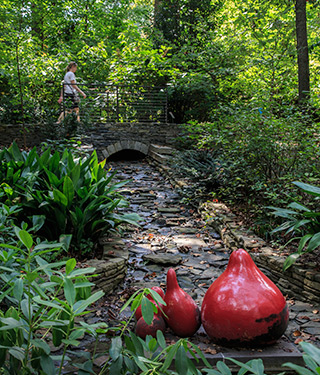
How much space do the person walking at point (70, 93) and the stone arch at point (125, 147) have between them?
1449 mm

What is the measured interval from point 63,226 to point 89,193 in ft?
1.44

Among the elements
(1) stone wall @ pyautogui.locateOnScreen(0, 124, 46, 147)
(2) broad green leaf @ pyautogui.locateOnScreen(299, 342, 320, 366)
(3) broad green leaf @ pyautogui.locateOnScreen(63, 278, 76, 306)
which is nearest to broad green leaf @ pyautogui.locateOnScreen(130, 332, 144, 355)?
(3) broad green leaf @ pyautogui.locateOnScreen(63, 278, 76, 306)

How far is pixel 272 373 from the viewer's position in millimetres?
2375

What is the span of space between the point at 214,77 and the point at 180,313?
36.2 feet

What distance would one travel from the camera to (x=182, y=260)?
4.64 m

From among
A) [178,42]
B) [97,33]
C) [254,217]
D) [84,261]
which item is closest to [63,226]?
[84,261]

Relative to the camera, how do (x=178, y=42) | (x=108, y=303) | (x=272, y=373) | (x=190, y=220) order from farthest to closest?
(x=178, y=42)
(x=190, y=220)
(x=108, y=303)
(x=272, y=373)

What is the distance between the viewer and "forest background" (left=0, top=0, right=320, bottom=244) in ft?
18.4

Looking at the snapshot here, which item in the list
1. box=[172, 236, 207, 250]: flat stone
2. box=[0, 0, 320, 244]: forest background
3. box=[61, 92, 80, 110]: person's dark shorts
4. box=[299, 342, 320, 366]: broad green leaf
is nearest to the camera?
box=[299, 342, 320, 366]: broad green leaf

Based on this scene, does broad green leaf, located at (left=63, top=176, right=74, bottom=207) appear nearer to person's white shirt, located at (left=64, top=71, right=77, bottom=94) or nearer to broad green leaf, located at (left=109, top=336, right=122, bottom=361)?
broad green leaf, located at (left=109, top=336, right=122, bottom=361)

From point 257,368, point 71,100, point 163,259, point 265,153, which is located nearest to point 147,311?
point 257,368

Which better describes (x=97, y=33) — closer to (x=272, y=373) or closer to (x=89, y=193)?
(x=89, y=193)

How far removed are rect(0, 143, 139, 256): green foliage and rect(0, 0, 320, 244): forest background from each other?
205cm

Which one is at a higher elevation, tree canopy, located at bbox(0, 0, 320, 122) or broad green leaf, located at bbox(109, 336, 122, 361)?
tree canopy, located at bbox(0, 0, 320, 122)
